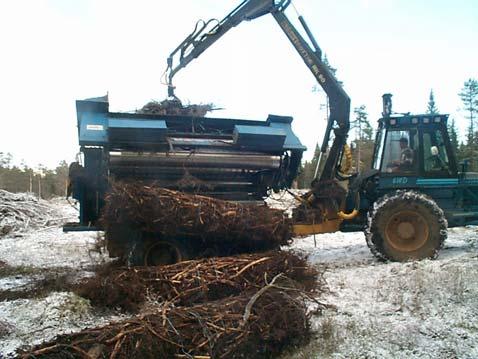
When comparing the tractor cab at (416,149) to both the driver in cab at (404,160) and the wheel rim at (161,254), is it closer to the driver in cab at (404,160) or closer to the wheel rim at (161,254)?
the driver in cab at (404,160)

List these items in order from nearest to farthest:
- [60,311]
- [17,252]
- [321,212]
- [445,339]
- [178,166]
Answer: [445,339] → [60,311] → [178,166] → [321,212] → [17,252]

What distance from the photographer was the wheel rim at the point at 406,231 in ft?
24.9

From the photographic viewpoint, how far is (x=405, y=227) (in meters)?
7.65

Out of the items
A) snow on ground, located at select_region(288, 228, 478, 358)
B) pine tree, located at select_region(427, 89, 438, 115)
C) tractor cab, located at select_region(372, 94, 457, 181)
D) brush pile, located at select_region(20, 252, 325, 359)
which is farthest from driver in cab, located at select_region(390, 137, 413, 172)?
pine tree, located at select_region(427, 89, 438, 115)

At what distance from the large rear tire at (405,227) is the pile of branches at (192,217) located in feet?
6.43

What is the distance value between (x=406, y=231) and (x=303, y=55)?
370 centimetres

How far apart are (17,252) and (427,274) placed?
26.8ft

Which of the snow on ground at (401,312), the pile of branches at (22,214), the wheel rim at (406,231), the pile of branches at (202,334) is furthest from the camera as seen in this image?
the pile of branches at (22,214)

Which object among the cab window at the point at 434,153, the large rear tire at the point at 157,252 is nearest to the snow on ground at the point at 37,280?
the large rear tire at the point at 157,252

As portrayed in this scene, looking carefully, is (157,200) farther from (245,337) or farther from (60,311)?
(245,337)

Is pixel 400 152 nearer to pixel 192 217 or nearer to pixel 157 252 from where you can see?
pixel 192 217

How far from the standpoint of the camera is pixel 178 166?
675 centimetres

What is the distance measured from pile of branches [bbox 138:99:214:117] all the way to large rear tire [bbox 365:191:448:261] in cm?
335

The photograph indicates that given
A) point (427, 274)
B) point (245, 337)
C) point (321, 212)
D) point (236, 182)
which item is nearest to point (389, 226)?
point (321, 212)
